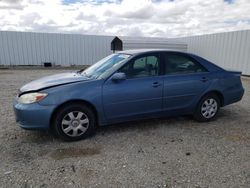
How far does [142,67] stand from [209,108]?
176cm

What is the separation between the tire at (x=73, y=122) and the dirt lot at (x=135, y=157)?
0.47ft

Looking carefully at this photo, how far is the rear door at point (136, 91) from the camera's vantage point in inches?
150

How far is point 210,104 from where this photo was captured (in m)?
4.69

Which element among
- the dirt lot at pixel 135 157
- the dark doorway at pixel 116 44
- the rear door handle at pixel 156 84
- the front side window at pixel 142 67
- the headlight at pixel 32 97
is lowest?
the dirt lot at pixel 135 157

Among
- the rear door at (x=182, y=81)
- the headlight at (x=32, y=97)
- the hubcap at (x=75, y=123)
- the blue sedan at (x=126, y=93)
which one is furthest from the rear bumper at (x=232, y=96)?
the headlight at (x=32, y=97)

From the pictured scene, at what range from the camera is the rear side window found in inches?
169

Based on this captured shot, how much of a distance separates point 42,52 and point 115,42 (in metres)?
5.41

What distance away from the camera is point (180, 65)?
4398 millimetres

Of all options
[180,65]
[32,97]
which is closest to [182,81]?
[180,65]

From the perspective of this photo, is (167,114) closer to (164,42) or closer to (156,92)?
(156,92)

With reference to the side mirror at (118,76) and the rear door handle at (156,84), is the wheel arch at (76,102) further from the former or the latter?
the rear door handle at (156,84)

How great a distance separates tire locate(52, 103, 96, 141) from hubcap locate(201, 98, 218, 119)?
2.33 metres

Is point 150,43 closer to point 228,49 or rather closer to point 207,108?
point 228,49

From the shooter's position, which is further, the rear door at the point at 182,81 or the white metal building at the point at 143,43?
the white metal building at the point at 143,43
